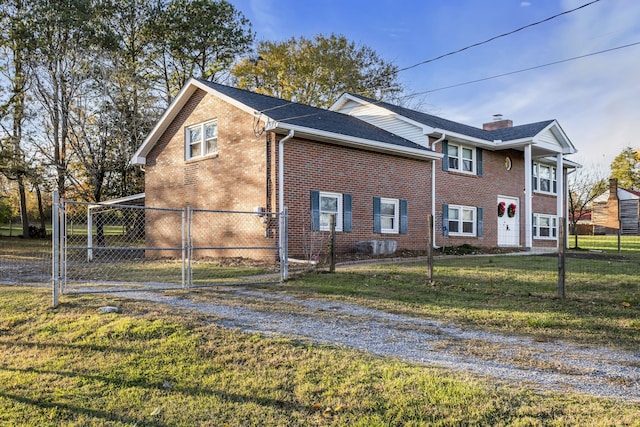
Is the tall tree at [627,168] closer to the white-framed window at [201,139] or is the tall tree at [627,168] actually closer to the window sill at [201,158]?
the white-framed window at [201,139]

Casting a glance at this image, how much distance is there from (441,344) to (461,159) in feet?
48.6

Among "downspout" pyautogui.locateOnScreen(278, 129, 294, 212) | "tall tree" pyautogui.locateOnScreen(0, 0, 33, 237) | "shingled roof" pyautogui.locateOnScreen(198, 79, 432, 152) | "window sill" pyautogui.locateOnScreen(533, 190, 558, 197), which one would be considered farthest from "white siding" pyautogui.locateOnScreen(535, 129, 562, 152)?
"tall tree" pyautogui.locateOnScreen(0, 0, 33, 237)

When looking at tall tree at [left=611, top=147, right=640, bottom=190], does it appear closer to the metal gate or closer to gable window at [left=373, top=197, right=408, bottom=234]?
gable window at [left=373, top=197, right=408, bottom=234]

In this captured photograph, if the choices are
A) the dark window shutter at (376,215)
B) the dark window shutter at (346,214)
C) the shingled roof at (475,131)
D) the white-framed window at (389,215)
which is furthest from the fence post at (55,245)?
the shingled roof at (475,131)

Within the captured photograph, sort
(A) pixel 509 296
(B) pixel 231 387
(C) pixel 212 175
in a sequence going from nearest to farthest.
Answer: (B) pixel 231 387 → (A) pixel 509 296 → (C) pixel 212 175

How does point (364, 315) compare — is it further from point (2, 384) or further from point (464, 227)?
point (464, 227)

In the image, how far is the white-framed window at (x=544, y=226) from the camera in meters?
22.9

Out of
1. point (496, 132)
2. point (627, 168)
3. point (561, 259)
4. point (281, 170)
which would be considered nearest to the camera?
point (561, 259)

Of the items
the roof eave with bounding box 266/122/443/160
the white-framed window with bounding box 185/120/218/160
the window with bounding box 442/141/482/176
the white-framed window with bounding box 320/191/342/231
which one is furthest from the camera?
the window with bounding box 442/141/482/176

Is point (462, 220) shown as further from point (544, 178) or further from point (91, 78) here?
point (91, 78)

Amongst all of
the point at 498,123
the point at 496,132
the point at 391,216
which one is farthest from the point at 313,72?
the point at 391,216

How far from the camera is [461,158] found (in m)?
19.2

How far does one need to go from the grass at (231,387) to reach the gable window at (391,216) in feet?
35.2

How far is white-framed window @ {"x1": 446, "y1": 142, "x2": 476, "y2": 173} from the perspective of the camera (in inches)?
742
